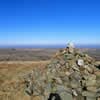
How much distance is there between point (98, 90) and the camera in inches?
856

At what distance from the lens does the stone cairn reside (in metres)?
21.8

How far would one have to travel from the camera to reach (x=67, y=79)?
924 inches

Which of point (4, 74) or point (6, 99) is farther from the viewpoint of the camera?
point (4, 74)

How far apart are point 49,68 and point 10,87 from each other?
579 cm

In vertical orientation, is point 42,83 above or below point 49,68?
below

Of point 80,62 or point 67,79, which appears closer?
point 67,79

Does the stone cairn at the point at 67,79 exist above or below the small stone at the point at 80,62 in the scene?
below

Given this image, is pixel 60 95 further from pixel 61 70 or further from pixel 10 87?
pixel 10 87

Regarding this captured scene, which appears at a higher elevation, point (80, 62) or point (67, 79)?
point (80, 62)

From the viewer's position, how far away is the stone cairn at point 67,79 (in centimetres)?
2184

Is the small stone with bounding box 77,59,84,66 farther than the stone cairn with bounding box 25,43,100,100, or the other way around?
the small stone with bounding box 77,59,84,66

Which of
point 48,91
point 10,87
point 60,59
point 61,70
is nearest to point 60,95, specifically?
point 48,91

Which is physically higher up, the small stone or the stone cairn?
the small stone

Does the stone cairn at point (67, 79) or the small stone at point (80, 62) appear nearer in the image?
the stone cairn at point (67, 79)
